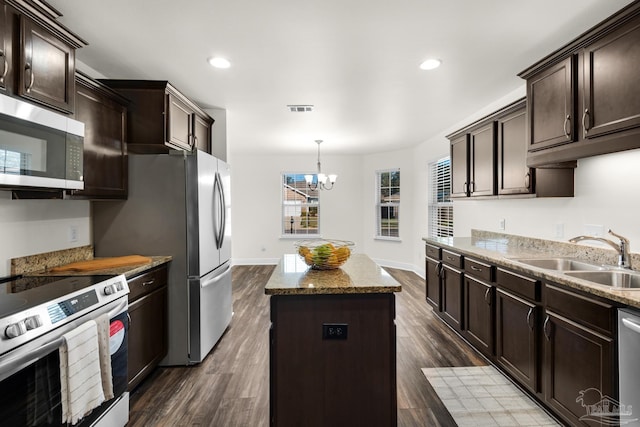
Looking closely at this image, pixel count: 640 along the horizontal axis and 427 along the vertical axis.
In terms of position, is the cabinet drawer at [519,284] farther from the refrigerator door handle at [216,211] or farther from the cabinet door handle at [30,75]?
the cabinet door handle at [30,75]

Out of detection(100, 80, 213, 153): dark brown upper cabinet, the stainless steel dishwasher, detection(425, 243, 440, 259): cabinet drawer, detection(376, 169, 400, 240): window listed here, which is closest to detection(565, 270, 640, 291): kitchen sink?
the stainless steel dishwasher

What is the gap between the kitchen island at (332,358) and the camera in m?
1.76

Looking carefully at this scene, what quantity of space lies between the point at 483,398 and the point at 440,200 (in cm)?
366

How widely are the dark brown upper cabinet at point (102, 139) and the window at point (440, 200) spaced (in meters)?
4.35

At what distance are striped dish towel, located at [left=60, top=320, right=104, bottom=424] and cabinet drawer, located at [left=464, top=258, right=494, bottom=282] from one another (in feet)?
9.03

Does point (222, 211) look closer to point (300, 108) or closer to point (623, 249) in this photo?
point (300, 108)

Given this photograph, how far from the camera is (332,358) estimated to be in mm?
1774

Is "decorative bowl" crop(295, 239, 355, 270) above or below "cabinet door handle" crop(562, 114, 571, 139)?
below

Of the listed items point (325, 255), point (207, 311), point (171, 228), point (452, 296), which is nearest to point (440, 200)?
point (452, 296)

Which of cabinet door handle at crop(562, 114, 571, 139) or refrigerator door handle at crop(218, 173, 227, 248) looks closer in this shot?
cabinet door handle at crop(562, 114, 571, 139)

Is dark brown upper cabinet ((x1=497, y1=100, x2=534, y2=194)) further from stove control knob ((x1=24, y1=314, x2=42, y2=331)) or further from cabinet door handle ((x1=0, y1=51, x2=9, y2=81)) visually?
cabinet door handle ((x1=0, y1=51, x2=9, y2=81))

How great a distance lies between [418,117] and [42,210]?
13.5 ft

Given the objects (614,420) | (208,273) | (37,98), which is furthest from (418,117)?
(37,98)

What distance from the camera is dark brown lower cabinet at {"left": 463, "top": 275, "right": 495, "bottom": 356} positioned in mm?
2721
